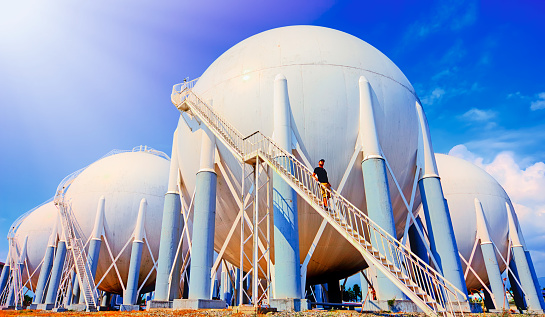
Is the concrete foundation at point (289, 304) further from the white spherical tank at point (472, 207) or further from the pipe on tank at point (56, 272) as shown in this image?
the pipe on tank at point (56, 272)

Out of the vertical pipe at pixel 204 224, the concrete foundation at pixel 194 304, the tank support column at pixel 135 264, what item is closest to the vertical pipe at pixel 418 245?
the vertical pipe at pixel 204 224

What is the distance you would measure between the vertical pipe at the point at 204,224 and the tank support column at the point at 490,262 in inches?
585

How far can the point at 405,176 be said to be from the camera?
11812 millimetres

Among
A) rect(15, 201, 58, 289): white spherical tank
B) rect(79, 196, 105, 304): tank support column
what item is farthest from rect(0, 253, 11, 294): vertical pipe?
rect(79, 196, 105, 304): tank support column

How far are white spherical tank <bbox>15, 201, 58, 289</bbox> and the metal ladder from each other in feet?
27.1

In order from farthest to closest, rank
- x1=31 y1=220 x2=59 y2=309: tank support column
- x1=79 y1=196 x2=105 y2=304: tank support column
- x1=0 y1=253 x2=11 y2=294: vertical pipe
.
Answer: x1=0 y1=253 x2=11 y2=294: vertical pipe < x1=31 y1=220 x2=59 y2=309: tank support column < x1=79 y1=196 x2=105 y2=304: tank support column

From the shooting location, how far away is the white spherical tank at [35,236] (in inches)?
1076

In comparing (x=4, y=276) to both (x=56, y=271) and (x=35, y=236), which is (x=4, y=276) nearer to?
(x=35, y=236)

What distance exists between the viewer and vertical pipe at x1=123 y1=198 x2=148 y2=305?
17.9m

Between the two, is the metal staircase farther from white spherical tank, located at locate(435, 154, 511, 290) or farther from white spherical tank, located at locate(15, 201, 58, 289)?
white spherical tank, located at locate(15, 201, 58, 289)

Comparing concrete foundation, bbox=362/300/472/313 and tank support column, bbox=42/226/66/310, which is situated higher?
tank support column, bbox=42/226/66/310

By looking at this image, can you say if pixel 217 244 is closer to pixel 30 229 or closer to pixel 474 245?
pixel 474 245

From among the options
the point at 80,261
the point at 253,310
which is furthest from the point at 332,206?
the point at 80,261

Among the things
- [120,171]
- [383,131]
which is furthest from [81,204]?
[383,131]
